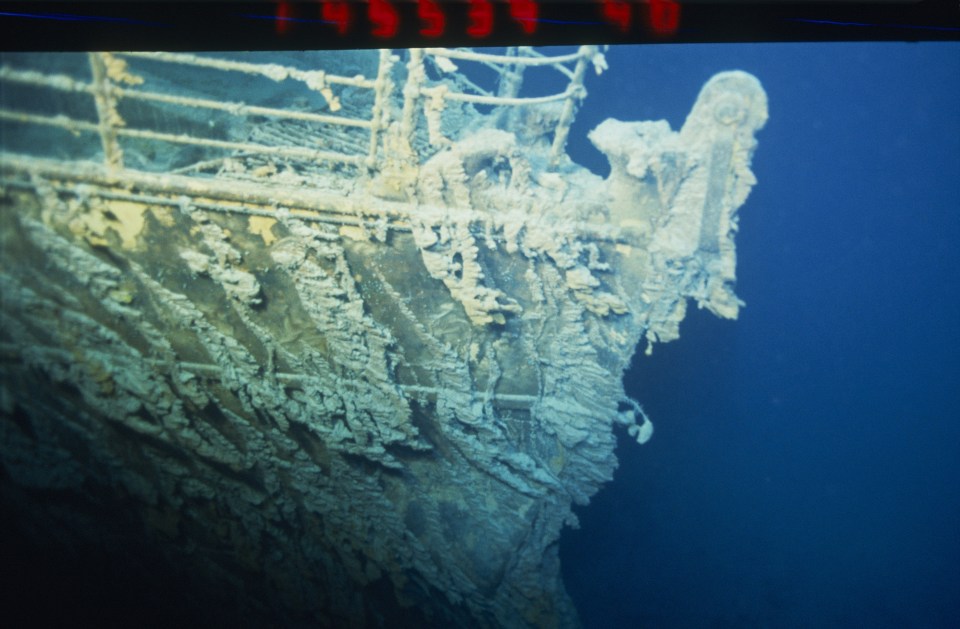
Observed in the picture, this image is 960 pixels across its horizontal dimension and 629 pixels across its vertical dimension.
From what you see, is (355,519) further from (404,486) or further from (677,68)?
(677,68)

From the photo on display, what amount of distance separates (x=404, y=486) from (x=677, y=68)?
19637mm

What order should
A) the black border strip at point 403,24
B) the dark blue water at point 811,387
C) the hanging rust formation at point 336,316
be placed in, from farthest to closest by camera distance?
the dark blue water at point 811,387, the hanging rust formation at point 336,316, the black border strip at point 403,24

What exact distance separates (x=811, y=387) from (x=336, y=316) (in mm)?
17373

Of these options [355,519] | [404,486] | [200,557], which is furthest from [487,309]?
[200,557]

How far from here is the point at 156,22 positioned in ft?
2.69

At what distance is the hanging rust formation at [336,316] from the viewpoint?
89.1 inches
